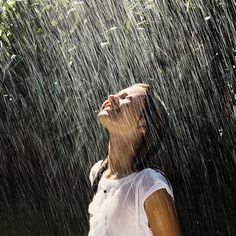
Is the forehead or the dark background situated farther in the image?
the dark background

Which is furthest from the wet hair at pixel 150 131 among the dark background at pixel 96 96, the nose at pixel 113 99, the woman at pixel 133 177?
the dark background at pixel 96 96

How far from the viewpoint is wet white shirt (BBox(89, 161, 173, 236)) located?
6.27 feet

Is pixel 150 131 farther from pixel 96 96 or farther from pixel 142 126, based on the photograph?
pixel 96 96

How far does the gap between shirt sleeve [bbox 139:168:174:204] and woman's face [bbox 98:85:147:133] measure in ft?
0.62

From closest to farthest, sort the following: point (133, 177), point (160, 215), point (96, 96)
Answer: point (160, 215) → point (133, 177) → point (96, 96)

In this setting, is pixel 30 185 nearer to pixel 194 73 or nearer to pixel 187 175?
pixel 187 175

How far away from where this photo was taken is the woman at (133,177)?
6.21 feet

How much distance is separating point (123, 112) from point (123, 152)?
15 cm

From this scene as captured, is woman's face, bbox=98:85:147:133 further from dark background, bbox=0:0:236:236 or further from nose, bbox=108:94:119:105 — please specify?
dark background, bbox=0:0:236:236

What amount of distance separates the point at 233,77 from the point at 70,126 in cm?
112

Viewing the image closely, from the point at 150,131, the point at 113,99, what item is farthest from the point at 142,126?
the point at 113,99

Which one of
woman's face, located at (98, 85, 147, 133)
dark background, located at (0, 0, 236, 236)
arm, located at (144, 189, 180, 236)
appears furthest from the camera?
dark background, located at (0, 0, 236, 236)

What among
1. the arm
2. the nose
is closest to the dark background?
the nose

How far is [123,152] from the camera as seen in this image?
6.77 feet
